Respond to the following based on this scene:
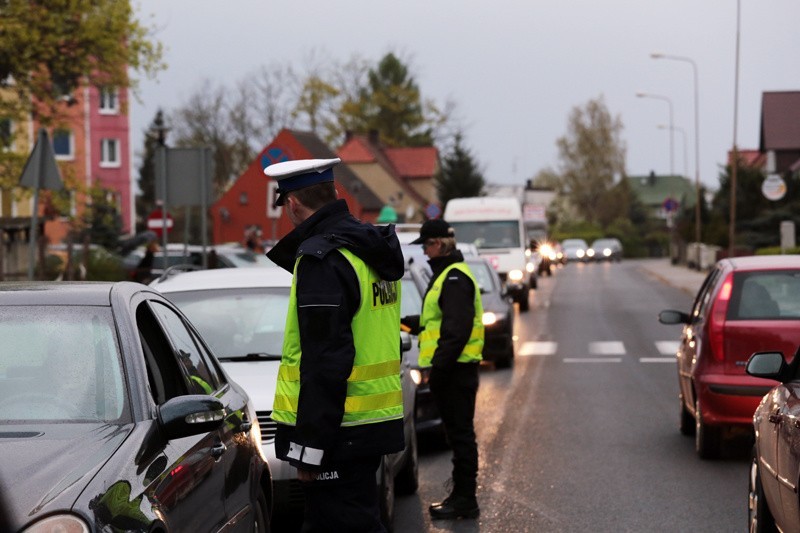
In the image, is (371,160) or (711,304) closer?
(711,304)

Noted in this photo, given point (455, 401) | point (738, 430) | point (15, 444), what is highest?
→ point (15, 444)

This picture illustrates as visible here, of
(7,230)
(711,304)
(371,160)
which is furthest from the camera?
(371,160)

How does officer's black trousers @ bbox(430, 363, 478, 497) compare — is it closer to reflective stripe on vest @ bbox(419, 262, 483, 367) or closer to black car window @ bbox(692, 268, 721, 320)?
reflective stripe on vest @ bbox(419, 262, 483, 367)

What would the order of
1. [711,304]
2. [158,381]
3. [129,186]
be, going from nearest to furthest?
[158,381] → [711,304] → [129,186]

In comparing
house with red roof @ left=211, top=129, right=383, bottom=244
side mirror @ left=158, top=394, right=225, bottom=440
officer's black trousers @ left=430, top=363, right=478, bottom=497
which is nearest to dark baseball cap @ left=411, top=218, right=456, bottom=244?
officer's black trousers @ left=430, top=363, right=478, bottom=497

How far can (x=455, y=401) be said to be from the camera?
29.1 ft

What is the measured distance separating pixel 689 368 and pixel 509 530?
11.7 feet

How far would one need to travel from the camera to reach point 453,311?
899 centimetres

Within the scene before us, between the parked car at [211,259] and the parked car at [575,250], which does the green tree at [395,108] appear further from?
the parked car at [211,259]

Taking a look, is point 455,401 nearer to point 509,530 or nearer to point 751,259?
point 509,530

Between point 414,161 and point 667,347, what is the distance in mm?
85559

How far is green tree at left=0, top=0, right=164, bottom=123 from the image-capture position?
1063 inches

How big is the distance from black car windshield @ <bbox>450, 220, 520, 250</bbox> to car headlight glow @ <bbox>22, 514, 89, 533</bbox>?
1301 inches

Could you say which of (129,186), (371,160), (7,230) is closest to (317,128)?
(371,160)
